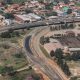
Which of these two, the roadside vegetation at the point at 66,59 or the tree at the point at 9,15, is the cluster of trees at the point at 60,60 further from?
the tree at the point at 9,15

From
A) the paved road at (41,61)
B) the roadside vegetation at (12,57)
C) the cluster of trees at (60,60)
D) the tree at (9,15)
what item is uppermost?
the tree at (9,15)

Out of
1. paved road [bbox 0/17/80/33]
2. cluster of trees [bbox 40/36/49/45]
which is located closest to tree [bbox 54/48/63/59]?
cluster of trees [bbox 40/36/49/45]

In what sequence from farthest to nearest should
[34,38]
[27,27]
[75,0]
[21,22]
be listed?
[75,0]
[21,22]
[27,27]
[34,38]

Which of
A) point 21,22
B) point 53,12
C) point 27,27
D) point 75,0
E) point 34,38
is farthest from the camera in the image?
point 75,0

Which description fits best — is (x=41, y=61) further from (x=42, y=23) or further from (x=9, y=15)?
(x=9, y=15)

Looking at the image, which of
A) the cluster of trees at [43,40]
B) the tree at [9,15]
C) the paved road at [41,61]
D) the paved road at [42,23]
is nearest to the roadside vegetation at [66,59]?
the paved road at [41,61]

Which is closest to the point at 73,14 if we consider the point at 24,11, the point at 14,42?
the point at 24,11

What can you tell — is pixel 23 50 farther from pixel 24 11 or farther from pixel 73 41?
pixel 24 11

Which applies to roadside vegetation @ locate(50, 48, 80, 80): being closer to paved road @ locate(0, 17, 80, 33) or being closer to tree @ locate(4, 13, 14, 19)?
paved road @ locate(0, 17, 80, 33)

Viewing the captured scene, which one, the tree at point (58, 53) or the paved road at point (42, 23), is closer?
the tree at point (58, 53)
